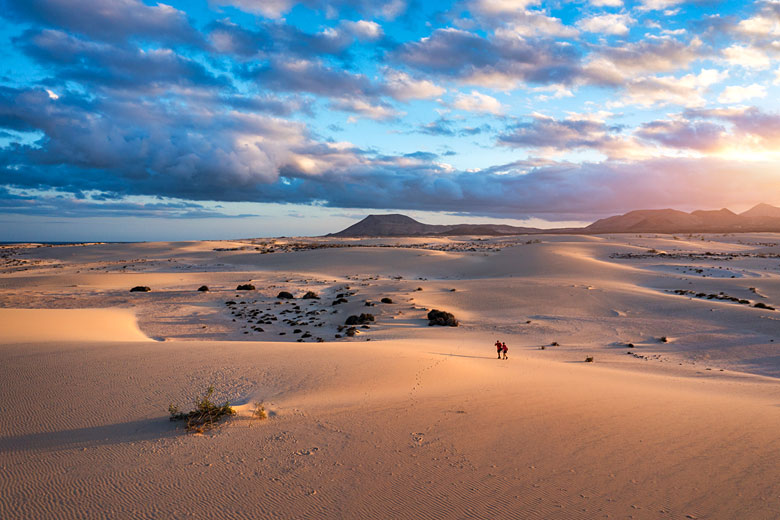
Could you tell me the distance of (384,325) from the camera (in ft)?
74.5

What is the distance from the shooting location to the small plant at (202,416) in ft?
22.9

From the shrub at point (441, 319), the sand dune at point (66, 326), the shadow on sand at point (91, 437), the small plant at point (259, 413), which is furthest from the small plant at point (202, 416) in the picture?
the shrub at point (441, 319)

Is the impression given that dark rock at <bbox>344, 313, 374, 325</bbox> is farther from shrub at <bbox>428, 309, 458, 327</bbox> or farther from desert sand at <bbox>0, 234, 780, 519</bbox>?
shrub at <bbox>428, 309, 458, 327</bbox>

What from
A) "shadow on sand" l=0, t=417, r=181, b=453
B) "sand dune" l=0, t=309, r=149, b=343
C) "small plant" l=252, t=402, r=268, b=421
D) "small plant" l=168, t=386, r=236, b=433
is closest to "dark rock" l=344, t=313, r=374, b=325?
"sand dune" l=0, t=309, r=149, b=343

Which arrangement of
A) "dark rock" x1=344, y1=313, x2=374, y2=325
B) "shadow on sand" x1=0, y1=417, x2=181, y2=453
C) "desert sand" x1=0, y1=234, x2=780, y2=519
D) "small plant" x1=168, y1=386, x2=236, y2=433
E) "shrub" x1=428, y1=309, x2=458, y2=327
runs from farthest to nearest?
"dark rock" x1=344, y1=313, x2=374, y2=325, "shrub" x1=428, y1=309, x2=458, y2=327, "small plant" x1=168, y1=386, x2=236, y2=433, "shadow on sand" x1=0, y1=417, x2=181, y2=453, "desert sand" x1=0, y1=234, x2=780, y2=519

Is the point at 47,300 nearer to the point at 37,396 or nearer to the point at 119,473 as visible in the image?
the point at 37,396

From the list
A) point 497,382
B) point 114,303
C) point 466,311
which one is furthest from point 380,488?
point 114,303

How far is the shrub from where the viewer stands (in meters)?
22.4

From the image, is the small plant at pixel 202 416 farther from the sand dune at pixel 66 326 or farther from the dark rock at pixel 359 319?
the dark rock at pixel 359 319

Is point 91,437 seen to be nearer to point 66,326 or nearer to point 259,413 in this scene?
point 259,413

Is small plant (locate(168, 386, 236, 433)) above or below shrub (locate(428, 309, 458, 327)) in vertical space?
above

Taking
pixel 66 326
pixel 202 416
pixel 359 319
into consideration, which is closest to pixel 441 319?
pixel 359 319

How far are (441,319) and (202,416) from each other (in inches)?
647

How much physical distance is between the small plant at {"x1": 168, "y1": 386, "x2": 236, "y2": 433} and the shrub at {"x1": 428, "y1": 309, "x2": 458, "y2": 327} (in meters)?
15.7
